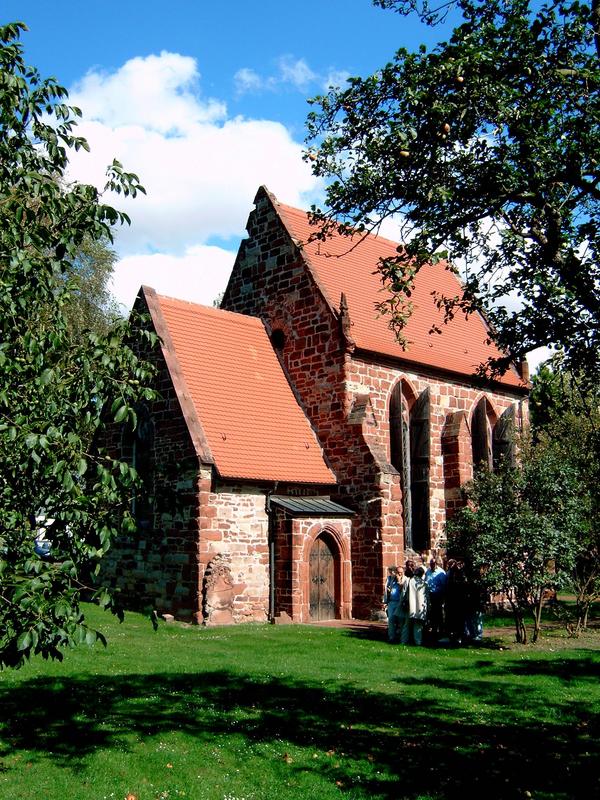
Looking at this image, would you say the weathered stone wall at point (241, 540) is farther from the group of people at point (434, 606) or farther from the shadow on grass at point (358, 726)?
the shadow on grass at point (358, 726)

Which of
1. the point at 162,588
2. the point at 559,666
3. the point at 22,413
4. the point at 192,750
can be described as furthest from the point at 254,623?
the point at 22,413

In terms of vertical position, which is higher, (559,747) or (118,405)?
(118,405)

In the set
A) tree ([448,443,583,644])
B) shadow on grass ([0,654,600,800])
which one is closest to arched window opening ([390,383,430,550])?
tree ([448,443,583,644])

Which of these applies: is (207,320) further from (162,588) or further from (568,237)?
(568,237)

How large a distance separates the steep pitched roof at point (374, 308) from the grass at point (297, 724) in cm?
964

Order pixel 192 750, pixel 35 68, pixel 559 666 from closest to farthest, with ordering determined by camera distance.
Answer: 1. pixel 35 68
2. pixel 192 750
3. pixel 559 666

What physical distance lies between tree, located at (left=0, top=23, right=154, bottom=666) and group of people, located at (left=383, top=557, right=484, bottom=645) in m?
10.5

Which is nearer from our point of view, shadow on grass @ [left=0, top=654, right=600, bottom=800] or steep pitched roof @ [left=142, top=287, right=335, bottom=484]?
shadow on grass @ [left=0, top=654, right=600, bottom=800]

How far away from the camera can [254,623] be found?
1758 cm

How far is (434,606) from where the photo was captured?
15.9 m

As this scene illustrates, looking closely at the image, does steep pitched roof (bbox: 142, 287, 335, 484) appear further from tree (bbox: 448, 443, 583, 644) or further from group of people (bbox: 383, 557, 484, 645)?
tree (bbox: 448, 443, 583, 644)

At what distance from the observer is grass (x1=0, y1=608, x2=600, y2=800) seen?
278 inches

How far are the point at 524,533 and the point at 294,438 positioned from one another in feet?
23.1

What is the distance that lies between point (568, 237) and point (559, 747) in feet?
18.1
